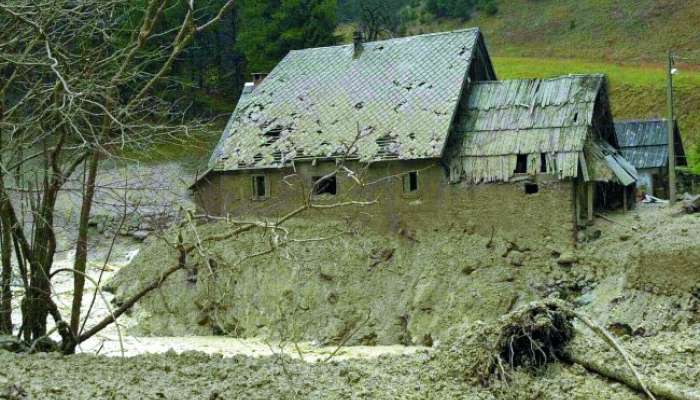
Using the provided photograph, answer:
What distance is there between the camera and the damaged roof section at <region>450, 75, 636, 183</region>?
100ft

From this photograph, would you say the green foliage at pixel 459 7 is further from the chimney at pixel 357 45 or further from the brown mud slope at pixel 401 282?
the brown mud slope at pixel 401 282

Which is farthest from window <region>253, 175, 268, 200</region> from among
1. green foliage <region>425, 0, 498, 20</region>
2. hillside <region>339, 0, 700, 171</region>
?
green foliage <region>425, 0, 498, 20</region>

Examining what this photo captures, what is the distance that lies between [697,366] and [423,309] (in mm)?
20965

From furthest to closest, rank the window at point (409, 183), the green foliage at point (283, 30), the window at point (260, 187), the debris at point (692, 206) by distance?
the green foliage at point (283, 30), the window at point (260, 187), the window at point (409, 183), the debris at point (692, 206)

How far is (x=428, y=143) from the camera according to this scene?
31688 mm

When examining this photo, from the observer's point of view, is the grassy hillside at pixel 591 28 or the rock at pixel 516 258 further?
the grassy hillside at pixel 591 28

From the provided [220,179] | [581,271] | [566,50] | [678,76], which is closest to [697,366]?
[581,271]

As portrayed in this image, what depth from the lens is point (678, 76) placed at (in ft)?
194

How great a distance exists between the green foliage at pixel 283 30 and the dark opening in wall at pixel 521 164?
20292 millimetres

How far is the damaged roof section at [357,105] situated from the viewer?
106 feet

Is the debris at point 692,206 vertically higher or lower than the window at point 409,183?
lower

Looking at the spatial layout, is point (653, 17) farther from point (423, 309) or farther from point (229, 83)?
point (423, 309)

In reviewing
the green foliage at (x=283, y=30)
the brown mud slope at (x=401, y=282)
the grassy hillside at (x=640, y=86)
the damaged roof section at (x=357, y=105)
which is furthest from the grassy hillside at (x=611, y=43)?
the brown mud slope at (x=401, y=282)

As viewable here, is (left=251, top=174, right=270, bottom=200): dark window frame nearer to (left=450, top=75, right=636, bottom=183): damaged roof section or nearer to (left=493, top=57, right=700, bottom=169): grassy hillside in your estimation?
(left=450, top=75, right=636, bottom=183): damaged roof section
